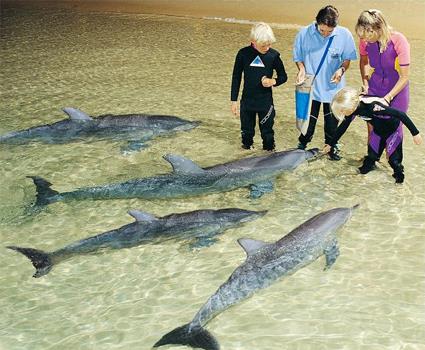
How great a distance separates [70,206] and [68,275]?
1.85 meters

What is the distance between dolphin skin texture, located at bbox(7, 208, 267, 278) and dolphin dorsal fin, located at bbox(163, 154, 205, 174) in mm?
1141

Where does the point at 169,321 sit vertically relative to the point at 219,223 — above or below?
below

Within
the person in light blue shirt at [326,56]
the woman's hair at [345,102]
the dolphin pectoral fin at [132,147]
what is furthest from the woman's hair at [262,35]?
the dolphin pectoral fin at [132,147]

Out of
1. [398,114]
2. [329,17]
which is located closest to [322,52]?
[329,17]

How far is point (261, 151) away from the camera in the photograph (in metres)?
9.52

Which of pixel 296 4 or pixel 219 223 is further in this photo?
pixel 296 4

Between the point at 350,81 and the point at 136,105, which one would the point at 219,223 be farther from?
the point at 350,81

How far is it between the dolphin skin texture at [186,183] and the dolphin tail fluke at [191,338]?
123 inches

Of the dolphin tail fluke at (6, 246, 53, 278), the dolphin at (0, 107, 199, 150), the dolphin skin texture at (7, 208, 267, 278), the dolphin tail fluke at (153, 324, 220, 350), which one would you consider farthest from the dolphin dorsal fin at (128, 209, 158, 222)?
the dolphin at (0, 107, 199, 150)

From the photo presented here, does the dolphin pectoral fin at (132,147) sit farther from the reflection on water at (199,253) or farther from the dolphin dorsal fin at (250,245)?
the dolphin dorsal fin at (250,245)

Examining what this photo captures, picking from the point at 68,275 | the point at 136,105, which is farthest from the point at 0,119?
the point at 68,275

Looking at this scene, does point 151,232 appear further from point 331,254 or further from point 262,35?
point 262,35

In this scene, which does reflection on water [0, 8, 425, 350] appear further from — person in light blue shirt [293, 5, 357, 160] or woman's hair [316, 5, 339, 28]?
woman's hair [316, 5, 339, 28]

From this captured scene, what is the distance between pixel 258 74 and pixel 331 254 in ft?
10.8
